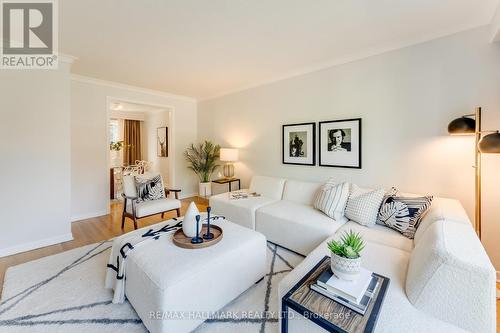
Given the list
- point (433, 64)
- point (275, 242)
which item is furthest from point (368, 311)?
point (433, 64)

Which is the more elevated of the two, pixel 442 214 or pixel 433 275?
pixel 442 214

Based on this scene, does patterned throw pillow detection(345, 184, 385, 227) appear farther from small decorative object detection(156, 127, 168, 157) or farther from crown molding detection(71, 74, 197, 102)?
small decorative object detection(156, 127, 168, 157)

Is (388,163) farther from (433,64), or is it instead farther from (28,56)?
(28,56)

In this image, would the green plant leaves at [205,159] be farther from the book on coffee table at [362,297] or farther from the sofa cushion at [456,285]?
the sofa cushion at [456,285]

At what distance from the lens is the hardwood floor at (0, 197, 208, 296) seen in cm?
245

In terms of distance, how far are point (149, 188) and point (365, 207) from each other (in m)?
3.03

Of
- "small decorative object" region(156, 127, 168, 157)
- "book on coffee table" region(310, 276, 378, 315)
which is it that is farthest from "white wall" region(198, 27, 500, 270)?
"small decorative object" region(156, 127, 168, 157)

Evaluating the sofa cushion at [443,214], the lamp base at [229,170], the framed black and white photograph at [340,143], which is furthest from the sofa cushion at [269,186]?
the sofa cushion at [443,214]

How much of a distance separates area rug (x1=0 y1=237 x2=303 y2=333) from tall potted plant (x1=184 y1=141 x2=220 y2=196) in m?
2.78

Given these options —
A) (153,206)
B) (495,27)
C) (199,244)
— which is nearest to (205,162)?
(153,206)

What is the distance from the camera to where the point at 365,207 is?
2355 millimetres

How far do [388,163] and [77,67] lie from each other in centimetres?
466

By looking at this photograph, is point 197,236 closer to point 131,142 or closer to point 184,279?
point 184,279

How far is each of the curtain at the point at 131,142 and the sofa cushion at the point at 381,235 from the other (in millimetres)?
7216
